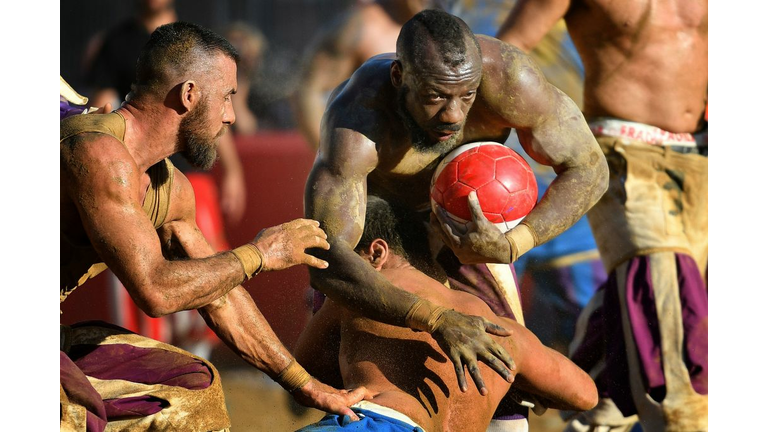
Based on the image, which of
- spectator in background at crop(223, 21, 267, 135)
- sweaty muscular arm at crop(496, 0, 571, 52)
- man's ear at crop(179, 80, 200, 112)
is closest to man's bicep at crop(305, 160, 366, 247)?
man's ear at crop(179, 80, 200, 112)

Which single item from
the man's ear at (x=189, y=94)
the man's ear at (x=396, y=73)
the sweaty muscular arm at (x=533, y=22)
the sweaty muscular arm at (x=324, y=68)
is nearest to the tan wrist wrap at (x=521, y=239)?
the man's ear at (x=396, y=73)

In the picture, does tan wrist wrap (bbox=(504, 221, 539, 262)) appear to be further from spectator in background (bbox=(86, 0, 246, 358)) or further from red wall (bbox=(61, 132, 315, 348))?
spectator in background (bbox=(86, 0, 246, 358))

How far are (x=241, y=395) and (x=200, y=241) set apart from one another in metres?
2.64

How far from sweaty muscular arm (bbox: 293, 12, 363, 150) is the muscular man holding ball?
80.9 inches

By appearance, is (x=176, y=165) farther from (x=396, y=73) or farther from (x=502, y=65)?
(x=502, y=65)

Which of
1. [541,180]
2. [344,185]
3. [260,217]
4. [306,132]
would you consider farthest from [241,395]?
[344,185]

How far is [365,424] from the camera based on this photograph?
10.2ft

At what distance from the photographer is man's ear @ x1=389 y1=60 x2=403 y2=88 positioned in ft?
12.3

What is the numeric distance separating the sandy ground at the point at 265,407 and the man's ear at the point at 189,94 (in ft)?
9.28

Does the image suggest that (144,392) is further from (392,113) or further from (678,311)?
(678,311)

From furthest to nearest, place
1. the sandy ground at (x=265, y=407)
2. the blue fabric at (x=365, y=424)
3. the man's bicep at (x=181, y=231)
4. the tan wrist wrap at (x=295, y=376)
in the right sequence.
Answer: the sandy ground at (x=265, y=407)
the man's bicep at (x=181, y=231)
the tan wrist wrap at (x=295, y=376)
the blue fabric at (x=365, y=424)

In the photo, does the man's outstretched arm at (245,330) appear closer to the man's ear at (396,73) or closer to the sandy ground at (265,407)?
the man's ear at (396,73)

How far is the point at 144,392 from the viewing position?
315 centimetres

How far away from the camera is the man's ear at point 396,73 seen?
3.76 meters
